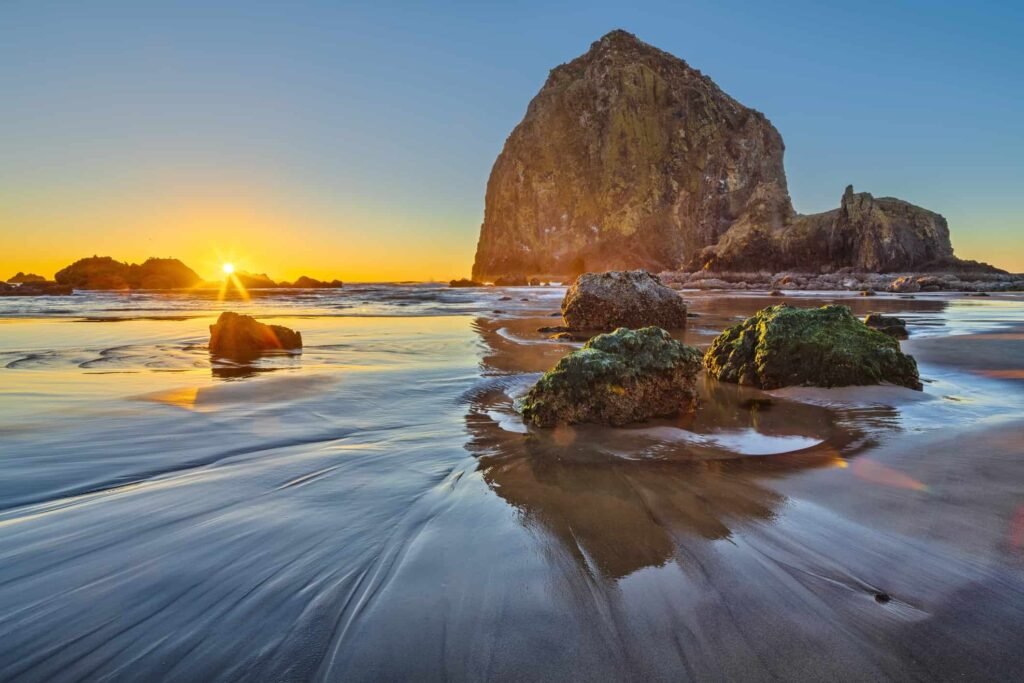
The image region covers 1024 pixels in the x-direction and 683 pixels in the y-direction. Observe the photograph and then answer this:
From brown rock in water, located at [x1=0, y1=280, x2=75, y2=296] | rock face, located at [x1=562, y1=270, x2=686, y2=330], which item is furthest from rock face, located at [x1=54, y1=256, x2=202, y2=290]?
rock face, located at [x1=562, y1=270, x2=686, y2=330]

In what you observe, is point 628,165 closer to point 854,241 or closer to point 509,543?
point 854,241

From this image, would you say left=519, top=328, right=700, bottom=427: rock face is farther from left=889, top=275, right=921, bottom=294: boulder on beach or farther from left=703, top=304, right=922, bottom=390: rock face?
left=889, top=275, right=921, bottom=294: boulder on beach

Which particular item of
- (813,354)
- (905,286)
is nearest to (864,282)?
(905,286)

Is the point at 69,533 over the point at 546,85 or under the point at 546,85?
under

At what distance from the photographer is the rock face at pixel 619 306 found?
37.0 feet

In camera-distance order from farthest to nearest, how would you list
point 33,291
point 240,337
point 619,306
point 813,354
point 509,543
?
point 33,291, point 619,306, point 240,337, point 813,354, point 509,543

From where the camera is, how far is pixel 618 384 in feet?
13.2

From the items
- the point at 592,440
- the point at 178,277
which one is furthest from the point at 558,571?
the point at 178,277

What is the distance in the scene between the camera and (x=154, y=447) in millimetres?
3482

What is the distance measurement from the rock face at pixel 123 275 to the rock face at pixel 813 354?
2472 inches

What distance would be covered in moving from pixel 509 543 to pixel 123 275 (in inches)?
2757

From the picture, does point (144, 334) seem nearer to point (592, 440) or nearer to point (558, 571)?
point (592, 440)

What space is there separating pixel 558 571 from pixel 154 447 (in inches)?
120

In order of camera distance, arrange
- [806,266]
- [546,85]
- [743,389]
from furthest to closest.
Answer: [546,85]
[806,266]
[743,389]
